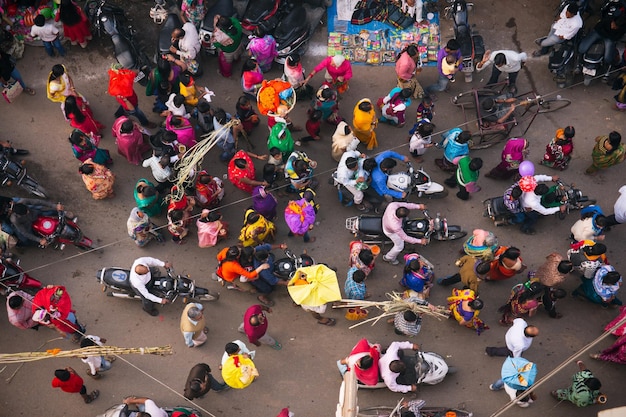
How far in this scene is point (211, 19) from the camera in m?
11.3

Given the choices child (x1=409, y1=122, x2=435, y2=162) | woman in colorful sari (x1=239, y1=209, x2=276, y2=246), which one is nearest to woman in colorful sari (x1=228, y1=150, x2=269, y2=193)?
woman in colorful sari (x1=239, y1=209, x2=276, y2=246)

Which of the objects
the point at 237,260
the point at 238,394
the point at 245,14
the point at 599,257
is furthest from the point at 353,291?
the point at 245,14

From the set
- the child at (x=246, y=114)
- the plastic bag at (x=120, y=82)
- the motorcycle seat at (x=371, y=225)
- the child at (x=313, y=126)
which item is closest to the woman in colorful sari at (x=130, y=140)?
the plastic bag at (x=120, y=82)

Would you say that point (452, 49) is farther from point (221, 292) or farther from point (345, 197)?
point (221, 292)

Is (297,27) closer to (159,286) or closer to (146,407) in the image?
(159,286)

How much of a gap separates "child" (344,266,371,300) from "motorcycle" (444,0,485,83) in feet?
16.0

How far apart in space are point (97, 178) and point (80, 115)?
1.20 meters

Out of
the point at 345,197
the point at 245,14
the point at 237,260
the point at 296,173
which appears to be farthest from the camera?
the point at 245,14

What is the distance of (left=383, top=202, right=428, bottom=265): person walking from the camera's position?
8.83 m

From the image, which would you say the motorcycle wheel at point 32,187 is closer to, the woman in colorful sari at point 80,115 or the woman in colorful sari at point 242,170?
the woman in colorful sari at point 80,115

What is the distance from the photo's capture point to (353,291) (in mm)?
8781

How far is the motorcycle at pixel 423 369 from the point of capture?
8383 mm

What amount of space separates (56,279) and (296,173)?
14.4 ft

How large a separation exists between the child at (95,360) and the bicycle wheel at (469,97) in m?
7.53
